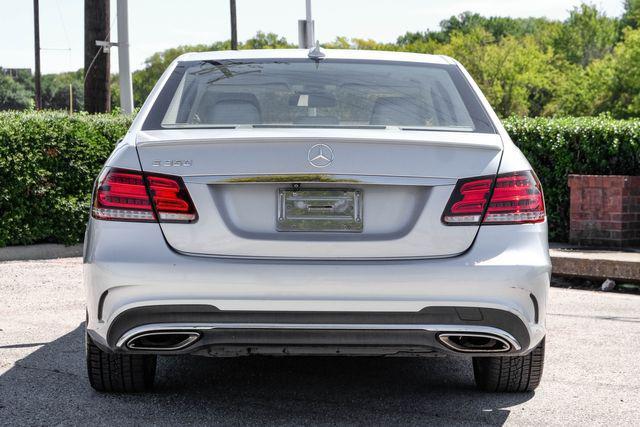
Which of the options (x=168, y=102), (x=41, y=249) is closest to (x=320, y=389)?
(x=168, y=102)

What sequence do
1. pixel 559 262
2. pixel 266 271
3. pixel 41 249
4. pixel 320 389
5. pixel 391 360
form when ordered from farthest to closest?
pixel 41 249, pixel 559 262, pixel 391 360, pixel 320 389, pixel 266 271

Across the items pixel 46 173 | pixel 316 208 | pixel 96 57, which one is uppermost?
pixel 96 57

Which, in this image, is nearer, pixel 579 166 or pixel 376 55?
pixel 376 55

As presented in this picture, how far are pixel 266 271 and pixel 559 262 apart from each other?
6.46 metres

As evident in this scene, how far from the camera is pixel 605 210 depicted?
35.4 ft

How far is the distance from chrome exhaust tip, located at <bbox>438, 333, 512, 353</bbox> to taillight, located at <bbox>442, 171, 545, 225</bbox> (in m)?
0.46

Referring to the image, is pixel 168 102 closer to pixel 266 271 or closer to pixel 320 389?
pixel 266 271

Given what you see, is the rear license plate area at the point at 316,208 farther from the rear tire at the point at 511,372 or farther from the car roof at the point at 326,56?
the car roof at the point at 326,56

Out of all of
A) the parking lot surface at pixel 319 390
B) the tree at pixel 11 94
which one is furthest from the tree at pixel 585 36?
the parking lot surface at pixel 319 390

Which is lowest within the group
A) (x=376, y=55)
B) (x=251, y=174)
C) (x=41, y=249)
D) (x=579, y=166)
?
(x=41, y=249)

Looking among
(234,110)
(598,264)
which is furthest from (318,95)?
(598,264)

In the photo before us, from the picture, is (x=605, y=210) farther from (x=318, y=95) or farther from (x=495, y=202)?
(x=495, y=202)

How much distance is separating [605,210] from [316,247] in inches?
293

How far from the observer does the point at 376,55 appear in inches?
209
